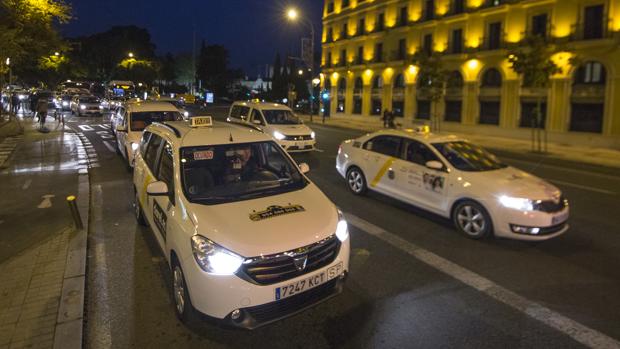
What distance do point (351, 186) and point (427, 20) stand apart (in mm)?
31179

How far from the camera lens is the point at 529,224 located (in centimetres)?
643

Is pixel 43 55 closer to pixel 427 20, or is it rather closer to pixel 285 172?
pixel 285 172

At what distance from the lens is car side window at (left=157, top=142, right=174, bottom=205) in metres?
5.00

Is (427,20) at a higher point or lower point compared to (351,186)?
higher

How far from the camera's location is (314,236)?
418cm

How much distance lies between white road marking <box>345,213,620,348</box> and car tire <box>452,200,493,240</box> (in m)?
1.05

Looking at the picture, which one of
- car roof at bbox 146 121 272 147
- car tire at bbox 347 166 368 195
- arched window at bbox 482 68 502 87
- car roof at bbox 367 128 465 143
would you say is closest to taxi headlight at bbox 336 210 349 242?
car roof at bbox 146 121 272 147

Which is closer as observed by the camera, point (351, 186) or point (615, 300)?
point (615, 300)

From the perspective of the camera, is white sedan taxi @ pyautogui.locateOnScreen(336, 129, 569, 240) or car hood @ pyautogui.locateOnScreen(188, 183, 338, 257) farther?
white sedan taxi @ pyautogui.locateOnScreen(336, 129, 569, 240)

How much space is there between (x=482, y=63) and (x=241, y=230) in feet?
105

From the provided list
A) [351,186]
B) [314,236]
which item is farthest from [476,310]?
[351,186]

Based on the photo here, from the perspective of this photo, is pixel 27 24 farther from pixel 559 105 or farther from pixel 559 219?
pixel 559 105

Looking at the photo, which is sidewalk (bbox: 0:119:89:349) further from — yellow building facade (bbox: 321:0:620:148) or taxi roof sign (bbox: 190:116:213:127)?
yellow building facade (bbox: 321:0:620:148)

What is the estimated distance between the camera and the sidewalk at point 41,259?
4.23 m
